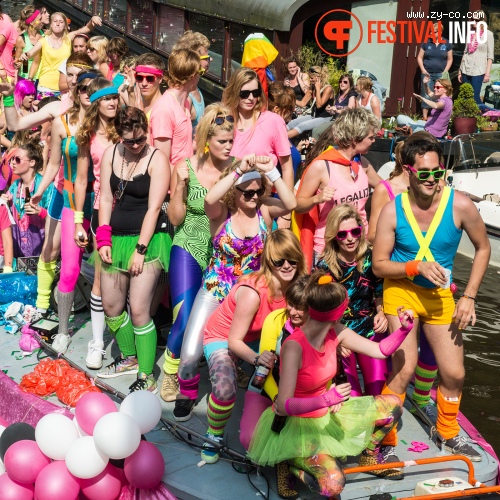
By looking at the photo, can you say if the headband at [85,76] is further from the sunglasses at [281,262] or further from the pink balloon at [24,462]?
the pink balloon at [24,462]

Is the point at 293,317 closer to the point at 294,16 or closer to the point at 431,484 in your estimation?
the point at 431,484

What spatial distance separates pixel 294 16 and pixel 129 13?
4.85 meters

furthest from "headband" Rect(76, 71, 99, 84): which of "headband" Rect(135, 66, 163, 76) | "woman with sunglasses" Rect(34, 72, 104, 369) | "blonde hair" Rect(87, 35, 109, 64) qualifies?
"blonde hair" Rect(87, 35, 109, 64)

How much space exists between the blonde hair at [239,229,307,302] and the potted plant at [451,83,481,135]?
10176 millimetres

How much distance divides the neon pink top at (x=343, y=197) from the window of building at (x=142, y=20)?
43.2 ft

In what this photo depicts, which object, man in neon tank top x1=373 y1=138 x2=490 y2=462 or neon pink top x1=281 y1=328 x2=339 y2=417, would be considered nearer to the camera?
neon pink top x1=281 y1=328 x2=339 y2=417

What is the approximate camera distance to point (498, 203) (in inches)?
465

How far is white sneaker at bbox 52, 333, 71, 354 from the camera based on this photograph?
267 inches

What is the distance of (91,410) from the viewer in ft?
16.3

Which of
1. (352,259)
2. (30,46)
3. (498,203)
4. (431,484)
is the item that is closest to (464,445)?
(431,484)

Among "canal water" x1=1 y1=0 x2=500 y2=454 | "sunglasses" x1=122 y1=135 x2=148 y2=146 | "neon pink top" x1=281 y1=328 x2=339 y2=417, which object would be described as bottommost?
"canal water" x1=1 y1=0 x2=500 y2=454

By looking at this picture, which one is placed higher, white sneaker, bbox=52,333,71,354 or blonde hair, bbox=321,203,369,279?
blonde hair, bbox=321,203,369,279

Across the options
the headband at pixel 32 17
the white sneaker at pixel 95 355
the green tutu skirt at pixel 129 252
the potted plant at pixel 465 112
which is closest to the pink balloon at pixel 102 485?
the green tutu skirt at pixel 129 252

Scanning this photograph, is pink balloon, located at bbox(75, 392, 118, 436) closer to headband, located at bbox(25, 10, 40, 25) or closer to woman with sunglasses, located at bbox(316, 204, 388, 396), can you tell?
woman with sunglasses, located at bbox(316, 204, 388, 396)
